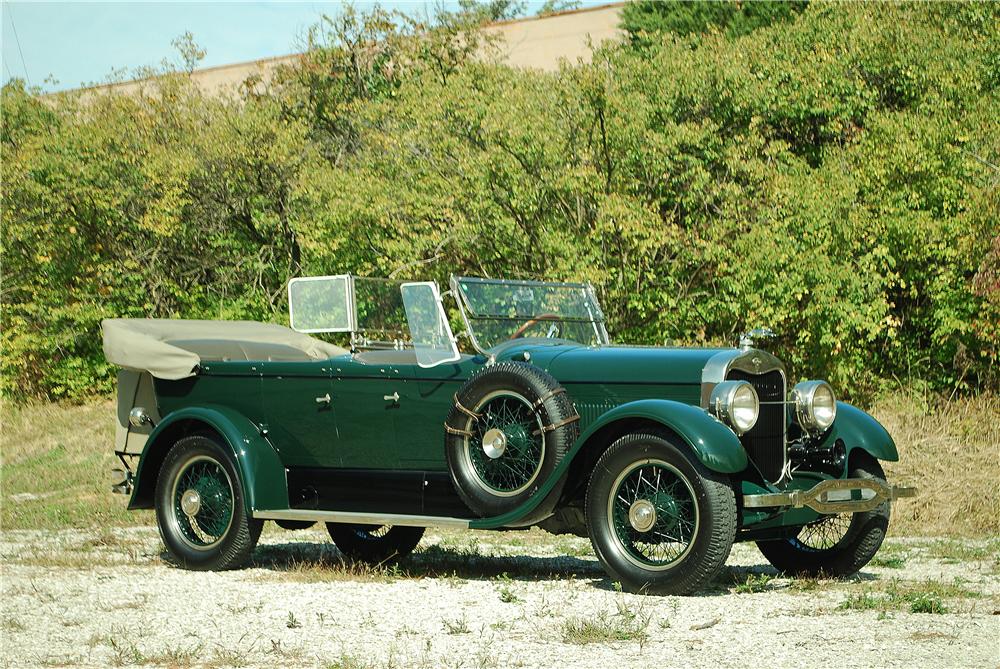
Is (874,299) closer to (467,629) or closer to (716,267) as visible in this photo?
(716,267)

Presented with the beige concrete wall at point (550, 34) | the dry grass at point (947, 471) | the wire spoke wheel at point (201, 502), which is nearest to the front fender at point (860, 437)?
the dry grass at point (947, 471)

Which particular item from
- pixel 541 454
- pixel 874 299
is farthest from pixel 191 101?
pixel 541 454

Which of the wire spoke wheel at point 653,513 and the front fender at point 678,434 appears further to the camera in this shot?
the wire spoke wheel at point 653,513

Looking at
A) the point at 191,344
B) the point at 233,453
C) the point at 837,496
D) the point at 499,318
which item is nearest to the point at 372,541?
the point at 233,453

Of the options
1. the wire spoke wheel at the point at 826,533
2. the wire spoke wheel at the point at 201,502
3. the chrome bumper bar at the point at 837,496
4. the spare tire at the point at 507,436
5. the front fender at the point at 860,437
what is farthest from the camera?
the wire spoke wheel at the point at 201,502

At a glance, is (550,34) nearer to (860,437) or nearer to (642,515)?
(860,437)

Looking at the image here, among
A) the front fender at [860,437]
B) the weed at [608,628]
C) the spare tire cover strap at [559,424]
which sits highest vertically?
the spare tire cover strap at [559,424]

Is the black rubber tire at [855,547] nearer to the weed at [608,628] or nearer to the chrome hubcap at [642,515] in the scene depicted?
the chrome hubcap at [642,515]

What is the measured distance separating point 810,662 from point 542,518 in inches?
91.3

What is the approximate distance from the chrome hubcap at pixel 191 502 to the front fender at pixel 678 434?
231 cm

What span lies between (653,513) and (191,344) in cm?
416

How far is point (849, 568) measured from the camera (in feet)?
24.9

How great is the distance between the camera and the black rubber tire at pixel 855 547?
7.52m

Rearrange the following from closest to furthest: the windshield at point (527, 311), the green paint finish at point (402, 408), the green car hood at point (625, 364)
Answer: the green paint finish at point (402, 408) → the green car hood at point (625, 364) → the windshield at point (527, 311)
